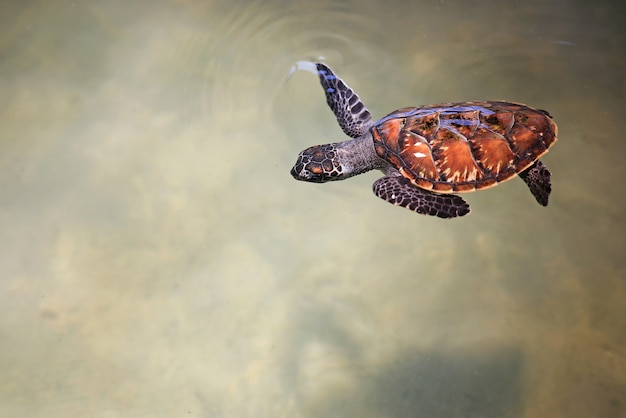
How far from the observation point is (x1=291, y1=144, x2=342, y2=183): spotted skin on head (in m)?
2.27

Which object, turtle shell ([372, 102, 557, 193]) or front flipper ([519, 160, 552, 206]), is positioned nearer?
turtle shell ([372, 102, 557, 193])

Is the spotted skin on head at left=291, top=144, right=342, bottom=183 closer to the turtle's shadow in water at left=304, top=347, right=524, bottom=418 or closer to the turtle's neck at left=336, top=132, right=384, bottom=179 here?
the turtle's neck at left=336, top=132, right=384, bottom=179

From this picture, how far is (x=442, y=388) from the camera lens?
217 cm

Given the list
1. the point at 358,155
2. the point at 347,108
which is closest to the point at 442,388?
the point at 358,155

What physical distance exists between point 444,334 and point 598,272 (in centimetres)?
84

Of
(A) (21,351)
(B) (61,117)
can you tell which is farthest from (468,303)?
(B) (61,117)

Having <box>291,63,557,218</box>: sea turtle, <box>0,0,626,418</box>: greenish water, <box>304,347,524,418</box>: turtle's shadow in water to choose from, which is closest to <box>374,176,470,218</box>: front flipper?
<box>291,63,557,218</box>: sea turtle

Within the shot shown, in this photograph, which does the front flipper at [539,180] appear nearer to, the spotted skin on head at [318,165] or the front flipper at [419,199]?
the front flipper at [419,199]

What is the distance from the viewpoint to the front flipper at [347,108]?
94.4 inches

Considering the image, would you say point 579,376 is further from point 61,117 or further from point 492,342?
point 61,117

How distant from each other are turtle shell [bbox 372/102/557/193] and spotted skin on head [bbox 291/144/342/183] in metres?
0.36

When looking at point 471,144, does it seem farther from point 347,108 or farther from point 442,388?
point 442,388

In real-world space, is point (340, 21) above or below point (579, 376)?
above

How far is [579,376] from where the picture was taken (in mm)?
2107
